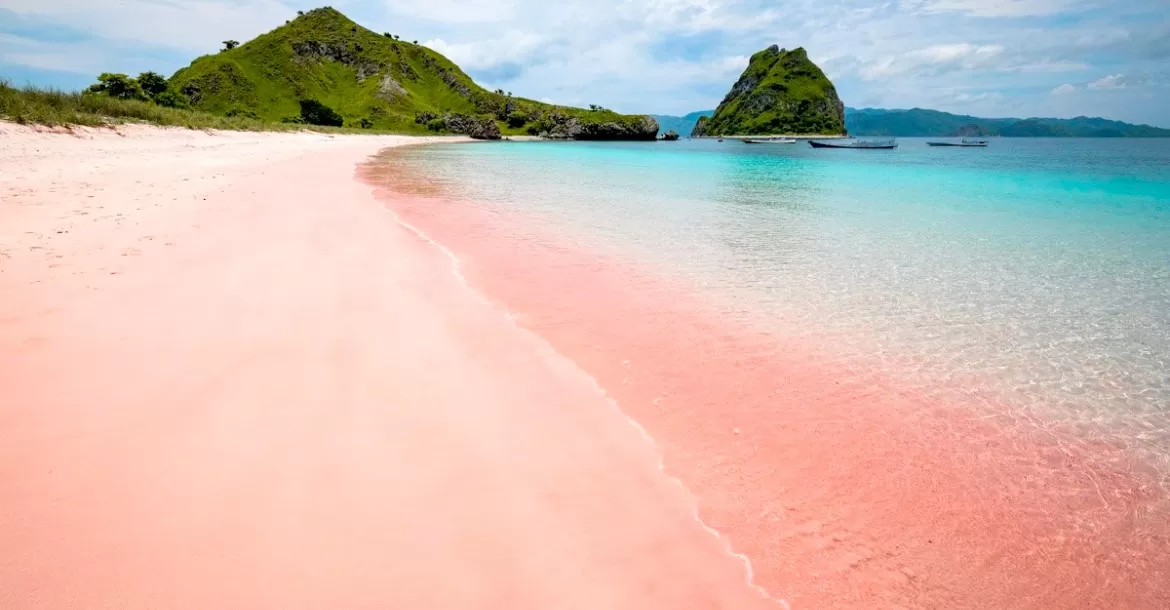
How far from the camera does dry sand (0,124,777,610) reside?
2703 mm

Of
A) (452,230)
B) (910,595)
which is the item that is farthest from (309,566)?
(452,230)

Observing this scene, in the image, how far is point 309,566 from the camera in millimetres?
2760

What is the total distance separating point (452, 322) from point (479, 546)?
3.77m

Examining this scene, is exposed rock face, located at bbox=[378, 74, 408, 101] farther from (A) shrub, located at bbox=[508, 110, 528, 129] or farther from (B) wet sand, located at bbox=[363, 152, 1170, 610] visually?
(B) wet sand, located at bbox=[363, 152, 1170, 610]

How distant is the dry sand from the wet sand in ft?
1.44

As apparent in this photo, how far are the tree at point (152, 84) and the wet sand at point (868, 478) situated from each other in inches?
3596

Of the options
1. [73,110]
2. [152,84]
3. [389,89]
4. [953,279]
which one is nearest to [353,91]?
[389,89]

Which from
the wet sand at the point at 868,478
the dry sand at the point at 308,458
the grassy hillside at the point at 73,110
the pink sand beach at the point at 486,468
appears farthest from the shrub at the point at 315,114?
the wet sand at the point at 868,478

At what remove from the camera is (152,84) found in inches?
2840

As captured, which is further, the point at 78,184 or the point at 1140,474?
the point at 78,184

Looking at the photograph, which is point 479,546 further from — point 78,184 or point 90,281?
point 78,184

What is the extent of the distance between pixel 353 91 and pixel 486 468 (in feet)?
669

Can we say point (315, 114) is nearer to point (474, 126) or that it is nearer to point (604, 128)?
point (474, 126)

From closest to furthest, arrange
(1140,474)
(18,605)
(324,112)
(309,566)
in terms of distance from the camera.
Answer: (18,605) → (309,566) → (1140,474) → (324,112)
